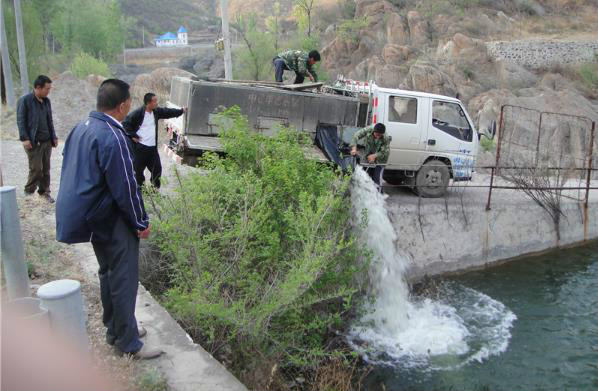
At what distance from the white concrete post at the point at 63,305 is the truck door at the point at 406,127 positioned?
26.1ft

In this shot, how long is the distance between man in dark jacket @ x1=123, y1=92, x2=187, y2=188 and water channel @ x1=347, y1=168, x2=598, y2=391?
3.12 m

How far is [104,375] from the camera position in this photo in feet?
12.0

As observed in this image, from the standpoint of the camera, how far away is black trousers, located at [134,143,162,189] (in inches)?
288

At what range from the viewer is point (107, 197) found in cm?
366

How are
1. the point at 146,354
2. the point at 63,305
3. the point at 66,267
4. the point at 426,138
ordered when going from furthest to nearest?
the point at 426,138, the point at 66,267, the point at 146,354, the point at 63,305

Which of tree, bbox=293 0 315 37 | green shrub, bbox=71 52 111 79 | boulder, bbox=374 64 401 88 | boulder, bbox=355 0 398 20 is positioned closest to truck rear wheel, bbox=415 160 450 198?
boulder, bbox=374 64 401 88

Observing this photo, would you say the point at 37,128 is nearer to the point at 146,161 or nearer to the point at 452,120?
the point at 146,161

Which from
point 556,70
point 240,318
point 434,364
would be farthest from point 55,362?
point 556,70

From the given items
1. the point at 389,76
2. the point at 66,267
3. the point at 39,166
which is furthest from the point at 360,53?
the point at 66,267

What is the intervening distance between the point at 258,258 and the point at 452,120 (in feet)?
20.2

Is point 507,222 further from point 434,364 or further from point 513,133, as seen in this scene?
point 513,133

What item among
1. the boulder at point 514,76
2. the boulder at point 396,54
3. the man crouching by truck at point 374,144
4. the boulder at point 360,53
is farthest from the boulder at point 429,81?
the man crouching by truck at point 374,144

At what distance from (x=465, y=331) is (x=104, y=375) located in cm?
577

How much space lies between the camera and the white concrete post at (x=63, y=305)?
8.87 ft
